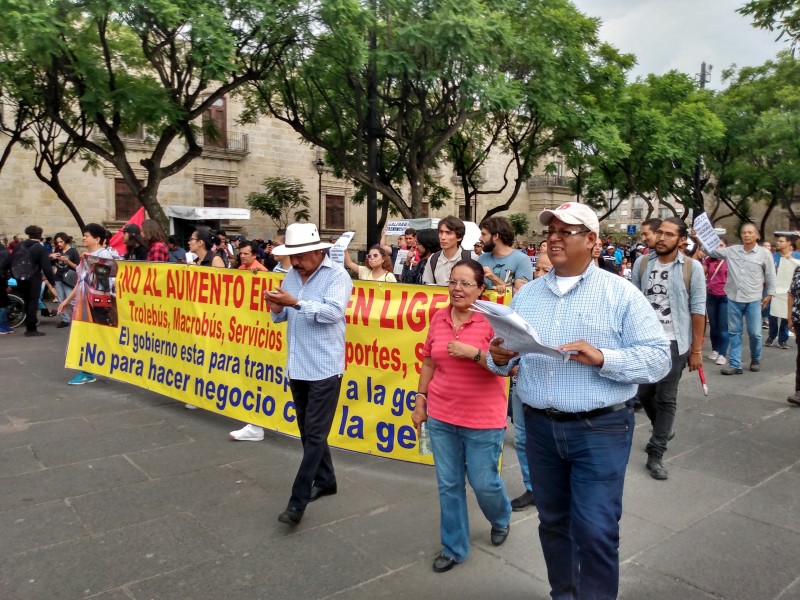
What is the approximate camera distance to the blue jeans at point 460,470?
10.4 ft

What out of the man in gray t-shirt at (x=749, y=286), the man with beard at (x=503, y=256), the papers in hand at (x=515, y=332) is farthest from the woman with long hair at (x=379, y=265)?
the papers in hand at (x=515, y=332)

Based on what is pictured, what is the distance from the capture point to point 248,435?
17.8 ft

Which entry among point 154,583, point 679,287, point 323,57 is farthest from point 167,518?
point 323,57

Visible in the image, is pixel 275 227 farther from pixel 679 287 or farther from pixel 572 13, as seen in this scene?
pixel 679 287

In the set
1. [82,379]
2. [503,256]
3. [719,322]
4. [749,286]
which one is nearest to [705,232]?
[749,286]

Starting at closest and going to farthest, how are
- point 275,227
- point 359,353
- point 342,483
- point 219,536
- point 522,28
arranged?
point 219,536 → point 342,483 → point 359,353 → point 522,28 → point 275,227

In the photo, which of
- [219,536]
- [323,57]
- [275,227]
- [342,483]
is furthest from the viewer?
[275,227]

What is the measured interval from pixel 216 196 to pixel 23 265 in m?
19.5

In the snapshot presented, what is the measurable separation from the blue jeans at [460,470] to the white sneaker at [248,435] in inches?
98.7

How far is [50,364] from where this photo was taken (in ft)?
28.3

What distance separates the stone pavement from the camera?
318 cm

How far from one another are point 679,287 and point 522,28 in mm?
14661

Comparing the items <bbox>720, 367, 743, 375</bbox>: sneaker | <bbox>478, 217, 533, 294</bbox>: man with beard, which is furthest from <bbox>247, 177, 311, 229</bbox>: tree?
<bbox>478, 217, 533, 294</bbox>: man with beard

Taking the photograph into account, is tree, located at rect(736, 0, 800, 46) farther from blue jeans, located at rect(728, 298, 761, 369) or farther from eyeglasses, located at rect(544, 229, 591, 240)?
eyeglasses, located at rect(544, 229, 591, 240)
